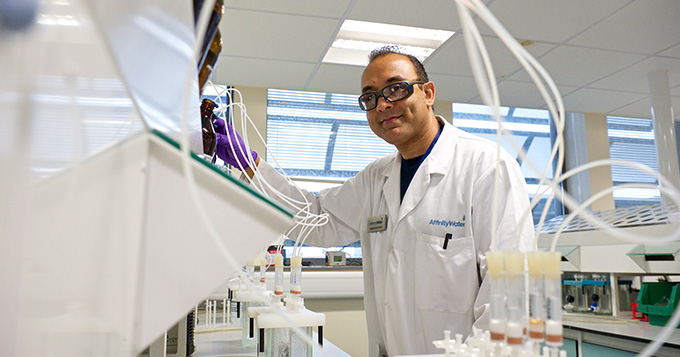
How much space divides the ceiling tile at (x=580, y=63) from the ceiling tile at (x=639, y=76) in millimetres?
101

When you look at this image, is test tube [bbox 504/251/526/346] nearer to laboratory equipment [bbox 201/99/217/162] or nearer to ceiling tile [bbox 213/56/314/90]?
laboratory equipment [bbox 201/99/217/162]

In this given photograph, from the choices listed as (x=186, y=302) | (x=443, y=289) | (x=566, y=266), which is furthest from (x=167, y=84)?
(x=566, y=266)

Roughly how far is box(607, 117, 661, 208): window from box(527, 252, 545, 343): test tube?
5.01 m

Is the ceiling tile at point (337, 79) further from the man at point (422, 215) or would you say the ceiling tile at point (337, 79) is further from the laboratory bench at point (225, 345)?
the laboratory bench at point (225, 345)

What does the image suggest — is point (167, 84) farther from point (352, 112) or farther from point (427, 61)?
point (352, 112)

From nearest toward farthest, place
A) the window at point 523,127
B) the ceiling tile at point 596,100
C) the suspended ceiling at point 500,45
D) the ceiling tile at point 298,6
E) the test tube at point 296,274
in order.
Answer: the test tube at point 296,274, the ceiling tile at point 298,6, the suspended ceiling at point 500,45, the ceiling tile at point 596,100, the window at point 523,127

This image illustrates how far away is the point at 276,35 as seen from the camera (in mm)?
3164

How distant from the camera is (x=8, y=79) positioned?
0.23 meters

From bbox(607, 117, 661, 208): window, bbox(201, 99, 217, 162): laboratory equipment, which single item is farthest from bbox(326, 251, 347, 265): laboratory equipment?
bbox(607, 117, 661, 208): window

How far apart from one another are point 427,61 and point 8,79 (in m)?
3.60

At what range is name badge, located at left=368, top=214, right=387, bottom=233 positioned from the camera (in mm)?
1762

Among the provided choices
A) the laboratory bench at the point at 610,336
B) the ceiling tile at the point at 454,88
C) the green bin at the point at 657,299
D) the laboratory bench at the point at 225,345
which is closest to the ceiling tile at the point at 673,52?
the ceiling tile at the point at 454,88

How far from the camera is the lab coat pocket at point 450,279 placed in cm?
153

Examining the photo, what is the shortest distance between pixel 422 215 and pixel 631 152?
448 cm
